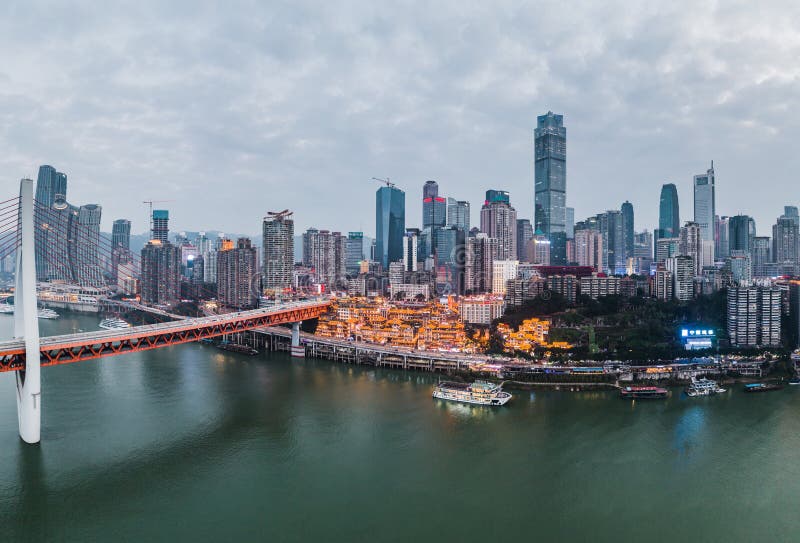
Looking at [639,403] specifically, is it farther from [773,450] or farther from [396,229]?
[396,229]

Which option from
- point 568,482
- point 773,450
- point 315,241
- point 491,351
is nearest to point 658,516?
point 568,482

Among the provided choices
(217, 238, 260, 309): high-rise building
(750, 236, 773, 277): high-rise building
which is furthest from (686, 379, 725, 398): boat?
(750, 236, 773, 277): high-rise building

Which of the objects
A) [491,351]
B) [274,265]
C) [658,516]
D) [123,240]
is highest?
[123,240]

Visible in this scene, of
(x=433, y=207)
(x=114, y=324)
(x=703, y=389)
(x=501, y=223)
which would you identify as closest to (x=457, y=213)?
(x=433, y=207)

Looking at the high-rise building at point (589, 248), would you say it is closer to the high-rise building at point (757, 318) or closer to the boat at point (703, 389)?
the high-rise building at point (757, 318)

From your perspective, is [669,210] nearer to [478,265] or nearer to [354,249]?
[478,265]

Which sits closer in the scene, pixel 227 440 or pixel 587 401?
pixel 227 440
